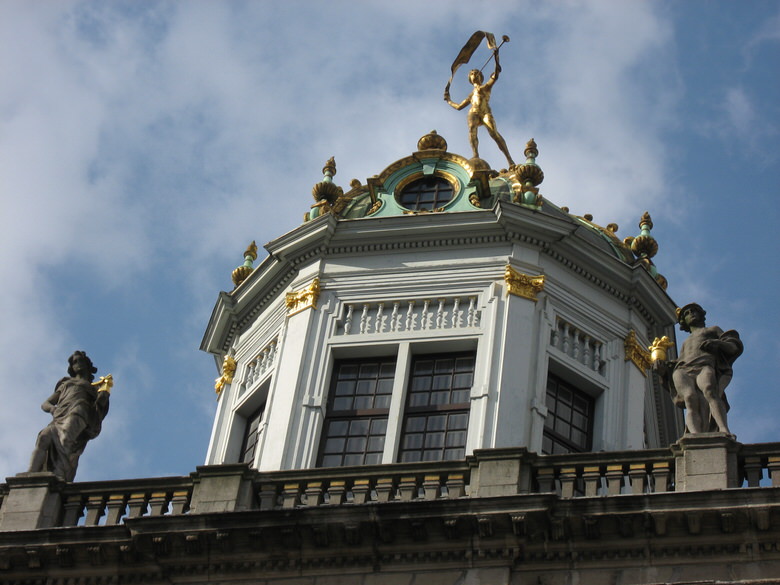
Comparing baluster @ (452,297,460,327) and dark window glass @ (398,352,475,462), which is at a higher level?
baluster @ (452,297,460,327)

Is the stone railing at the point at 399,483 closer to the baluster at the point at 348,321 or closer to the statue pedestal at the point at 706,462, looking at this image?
the statue pedestal at the point at 706,462

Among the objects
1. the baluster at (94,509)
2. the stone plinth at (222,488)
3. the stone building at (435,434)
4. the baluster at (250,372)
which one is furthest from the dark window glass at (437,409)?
the baluster at (94,509)

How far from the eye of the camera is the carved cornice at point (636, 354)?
100 feet

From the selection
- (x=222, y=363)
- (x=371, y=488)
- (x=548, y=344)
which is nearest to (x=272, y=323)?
(x=222, y=363)

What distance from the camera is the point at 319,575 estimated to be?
24094 mm

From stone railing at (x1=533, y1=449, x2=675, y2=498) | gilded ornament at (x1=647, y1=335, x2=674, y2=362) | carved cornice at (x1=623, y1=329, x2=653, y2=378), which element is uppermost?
carved cornice at (x1=623, y1=329, x2=653, y2=378)

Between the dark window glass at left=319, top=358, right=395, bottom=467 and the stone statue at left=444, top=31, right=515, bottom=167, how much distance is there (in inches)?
235

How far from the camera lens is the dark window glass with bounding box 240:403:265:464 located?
3022 cm

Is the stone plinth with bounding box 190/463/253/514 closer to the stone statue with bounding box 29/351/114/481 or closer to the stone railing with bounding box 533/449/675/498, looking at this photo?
the stone statue with bounding box 29/351/114/481

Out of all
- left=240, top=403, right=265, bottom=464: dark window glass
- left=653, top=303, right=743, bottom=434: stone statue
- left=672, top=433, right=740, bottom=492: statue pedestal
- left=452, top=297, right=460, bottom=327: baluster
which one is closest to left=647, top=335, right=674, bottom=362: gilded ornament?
left=653, top=303, right=743, bottom=434: stone statue

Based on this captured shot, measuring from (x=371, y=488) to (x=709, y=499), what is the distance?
15.3ft

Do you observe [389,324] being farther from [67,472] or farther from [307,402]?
[67,472]

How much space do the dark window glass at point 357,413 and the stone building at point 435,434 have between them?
0.12 ft

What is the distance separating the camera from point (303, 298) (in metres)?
30.8
